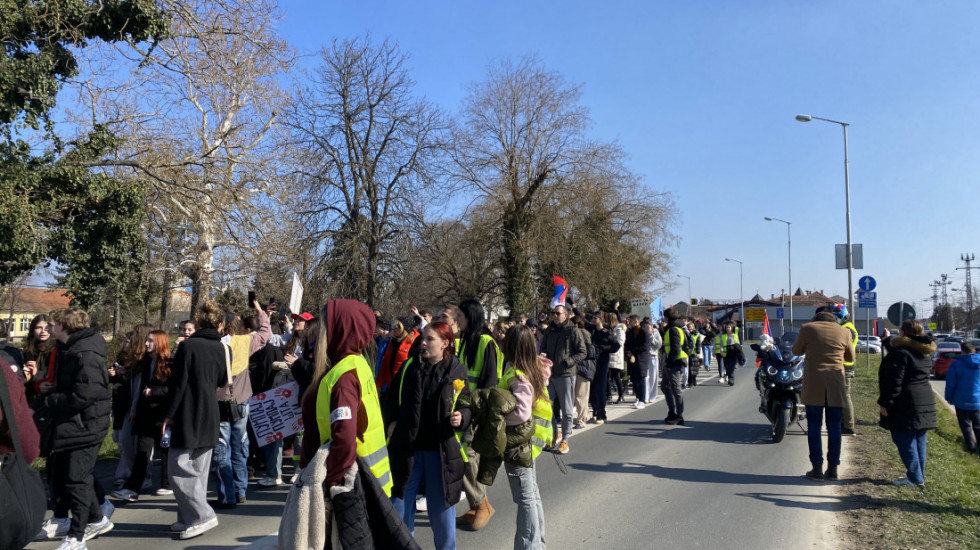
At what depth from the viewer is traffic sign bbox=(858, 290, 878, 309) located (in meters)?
20.9

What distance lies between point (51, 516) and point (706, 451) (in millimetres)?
7514

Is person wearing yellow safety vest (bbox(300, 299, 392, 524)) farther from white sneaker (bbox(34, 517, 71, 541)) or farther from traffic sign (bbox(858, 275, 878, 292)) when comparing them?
traffic sign (bbox(858, 275, 878, 292))

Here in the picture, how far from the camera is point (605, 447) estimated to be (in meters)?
9.75

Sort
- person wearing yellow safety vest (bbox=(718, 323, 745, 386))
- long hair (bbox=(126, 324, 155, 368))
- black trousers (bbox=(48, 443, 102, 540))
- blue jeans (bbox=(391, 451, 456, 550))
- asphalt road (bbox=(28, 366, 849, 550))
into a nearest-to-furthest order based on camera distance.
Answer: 1. blue jeans (bbox=(391, 451, 456, 550))
2. black trousers (bbox=(48, 443, 102, 540))
3. asphalt road (bbox=(28, 366, 849, 550))
4. long hair (bbox=(126, 324, 155, 368))
5. person wearing yellow safety vest (bbox=(718, 323, 745, 386))

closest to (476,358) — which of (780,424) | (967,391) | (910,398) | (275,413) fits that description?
(275,413)

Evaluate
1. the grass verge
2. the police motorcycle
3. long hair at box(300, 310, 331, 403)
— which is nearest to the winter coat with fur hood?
the grass verge

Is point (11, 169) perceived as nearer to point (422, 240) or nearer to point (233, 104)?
point (233, 104)

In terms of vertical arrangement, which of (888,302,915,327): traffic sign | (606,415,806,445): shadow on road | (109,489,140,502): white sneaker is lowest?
(109,489,140,502): white sneaker

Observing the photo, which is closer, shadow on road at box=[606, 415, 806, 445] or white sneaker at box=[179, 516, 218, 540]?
white sneaker at box=[179, 516, 218, 540]

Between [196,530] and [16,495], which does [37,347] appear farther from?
[16,495]

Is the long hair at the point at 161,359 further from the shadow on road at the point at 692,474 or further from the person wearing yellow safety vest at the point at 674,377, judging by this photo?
the person wearing yellow safety vest at the point at 674,377

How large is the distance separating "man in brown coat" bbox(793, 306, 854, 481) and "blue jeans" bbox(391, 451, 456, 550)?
15.2 ft

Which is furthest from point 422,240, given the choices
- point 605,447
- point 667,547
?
point 667,547

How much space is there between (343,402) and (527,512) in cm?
194
